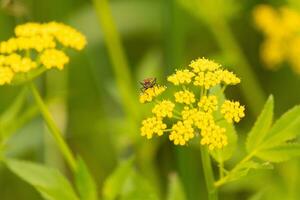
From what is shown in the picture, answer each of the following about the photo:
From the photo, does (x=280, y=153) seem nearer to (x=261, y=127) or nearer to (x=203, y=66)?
(x=261, y=127)

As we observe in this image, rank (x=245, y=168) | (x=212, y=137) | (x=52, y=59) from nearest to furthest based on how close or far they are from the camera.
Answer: (x=212, y=137) → (x=245, y=168) → (x=52, y=59)

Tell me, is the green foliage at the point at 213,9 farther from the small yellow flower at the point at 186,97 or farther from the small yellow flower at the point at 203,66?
the small yellow flower at the point at 186,97

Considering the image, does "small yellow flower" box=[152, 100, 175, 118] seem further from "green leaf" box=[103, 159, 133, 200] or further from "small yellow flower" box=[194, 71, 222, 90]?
"green leaf" box=[103, 159, 133, 200]

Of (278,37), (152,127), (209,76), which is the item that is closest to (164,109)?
(152,127)

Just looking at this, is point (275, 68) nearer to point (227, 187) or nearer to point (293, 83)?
point (293, 83)

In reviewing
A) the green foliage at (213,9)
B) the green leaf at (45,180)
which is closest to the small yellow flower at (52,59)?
the green leaf at (45,180)
